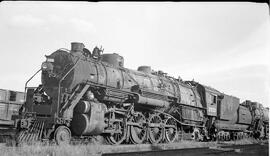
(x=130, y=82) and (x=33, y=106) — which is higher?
(x=130, y=82)

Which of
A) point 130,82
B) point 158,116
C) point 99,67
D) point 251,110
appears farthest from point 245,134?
point 99,67

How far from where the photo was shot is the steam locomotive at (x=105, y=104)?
10836 millimetres

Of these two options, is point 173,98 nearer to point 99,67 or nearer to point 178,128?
point 178,128

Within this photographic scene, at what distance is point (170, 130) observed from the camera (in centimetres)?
1616

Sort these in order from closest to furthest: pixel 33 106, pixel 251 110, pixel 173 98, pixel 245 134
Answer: pixel 33 106 < pixel 173 98 < pixel 245 134 < pixel 251 110

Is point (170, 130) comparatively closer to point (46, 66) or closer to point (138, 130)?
point (138, 130)

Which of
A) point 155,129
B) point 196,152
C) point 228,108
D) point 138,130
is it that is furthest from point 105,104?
point 228,108

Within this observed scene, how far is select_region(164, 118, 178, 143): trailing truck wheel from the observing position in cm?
1586

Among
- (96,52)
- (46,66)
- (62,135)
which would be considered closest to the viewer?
(62,135)

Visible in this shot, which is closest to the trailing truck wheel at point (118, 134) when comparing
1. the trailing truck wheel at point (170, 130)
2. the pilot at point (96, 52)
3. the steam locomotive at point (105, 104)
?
the steam locomotive at point (105, 104)

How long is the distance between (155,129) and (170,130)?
1.37m

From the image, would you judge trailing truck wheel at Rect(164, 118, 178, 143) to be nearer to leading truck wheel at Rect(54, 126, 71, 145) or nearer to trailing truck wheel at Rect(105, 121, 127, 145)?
trailing truck wheel at Rect(105, 121, 127, 145)

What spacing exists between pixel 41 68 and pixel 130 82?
4.23m

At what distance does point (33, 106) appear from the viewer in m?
11.2
